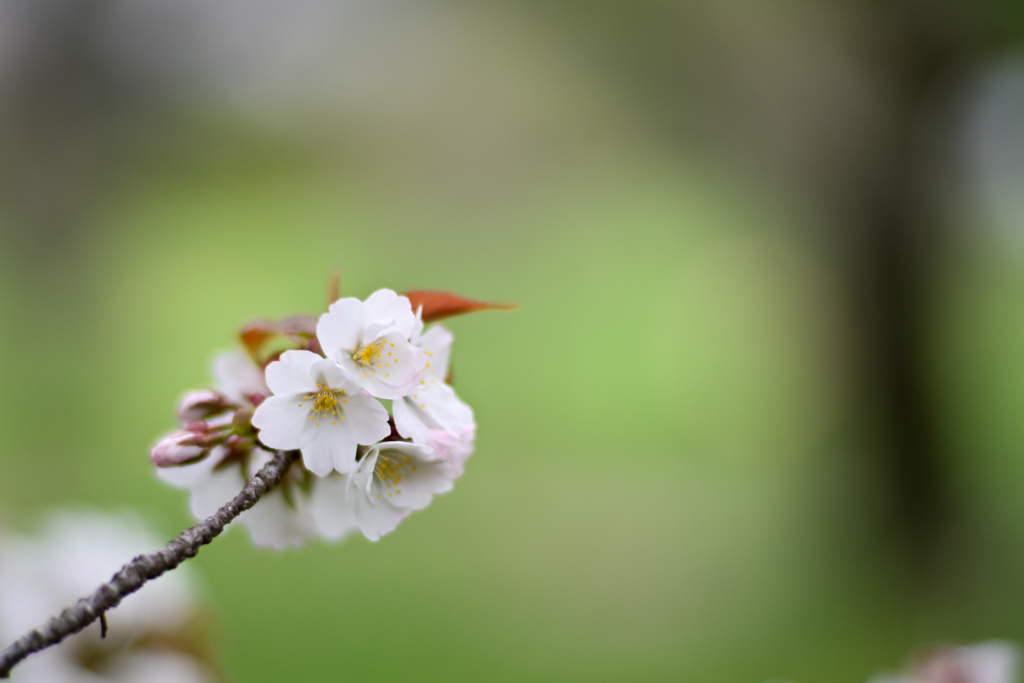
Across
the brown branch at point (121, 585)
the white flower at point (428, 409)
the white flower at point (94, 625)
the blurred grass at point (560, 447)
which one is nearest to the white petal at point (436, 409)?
the white flower at point (428, 409)

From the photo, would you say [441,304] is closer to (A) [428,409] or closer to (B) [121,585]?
(A) [428,409]

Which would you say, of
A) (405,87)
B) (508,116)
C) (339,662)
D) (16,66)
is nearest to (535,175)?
(508,116)

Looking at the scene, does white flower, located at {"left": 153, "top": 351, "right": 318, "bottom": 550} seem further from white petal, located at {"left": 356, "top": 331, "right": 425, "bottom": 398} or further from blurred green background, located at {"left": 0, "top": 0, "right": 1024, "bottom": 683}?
blurred green background, located at {"left": 0, "top": 0, "right": 1024, "bottom": 683}

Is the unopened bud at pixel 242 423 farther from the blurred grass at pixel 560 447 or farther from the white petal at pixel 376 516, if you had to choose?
the blurred grass at pixel 560 447

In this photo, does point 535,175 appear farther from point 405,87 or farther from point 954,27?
point 954,27

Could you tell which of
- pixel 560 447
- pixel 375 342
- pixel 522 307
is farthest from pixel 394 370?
pixel 560 447
